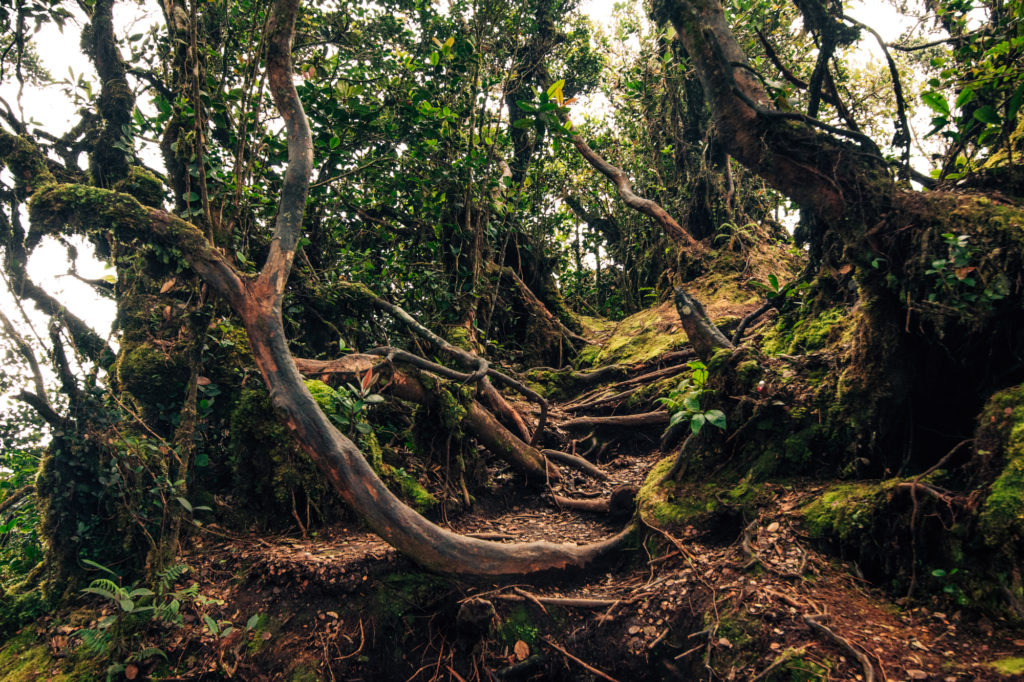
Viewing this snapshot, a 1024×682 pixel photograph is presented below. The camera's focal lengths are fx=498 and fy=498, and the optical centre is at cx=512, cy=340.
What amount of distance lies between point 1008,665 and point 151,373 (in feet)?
18.6

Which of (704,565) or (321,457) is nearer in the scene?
(321,457)

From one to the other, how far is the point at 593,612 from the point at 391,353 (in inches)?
112

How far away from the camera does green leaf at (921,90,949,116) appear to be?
11.4ft

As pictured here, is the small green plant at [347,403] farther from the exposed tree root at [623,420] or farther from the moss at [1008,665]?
the moss at [1008,665]

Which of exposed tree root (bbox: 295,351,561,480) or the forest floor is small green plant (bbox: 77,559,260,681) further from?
exposed tree root (bbox: 295,351,561,480)

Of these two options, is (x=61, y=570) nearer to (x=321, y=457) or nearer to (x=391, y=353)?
(x=321, y=457)

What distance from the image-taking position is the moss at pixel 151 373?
408 centimetres

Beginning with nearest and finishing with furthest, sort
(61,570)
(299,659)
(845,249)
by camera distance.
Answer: (299,659)
(61,570)
(845,249)

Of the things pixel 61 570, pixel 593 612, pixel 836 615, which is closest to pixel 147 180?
pixel 61 570

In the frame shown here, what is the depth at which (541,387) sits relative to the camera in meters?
7.78

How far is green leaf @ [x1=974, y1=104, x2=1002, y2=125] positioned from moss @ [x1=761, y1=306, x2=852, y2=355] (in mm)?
1560

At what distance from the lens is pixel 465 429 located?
5543mm

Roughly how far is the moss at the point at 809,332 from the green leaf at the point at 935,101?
1.58m

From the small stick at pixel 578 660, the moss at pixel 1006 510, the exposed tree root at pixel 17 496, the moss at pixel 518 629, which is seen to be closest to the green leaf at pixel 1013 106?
the moss at pixel 1006 510
